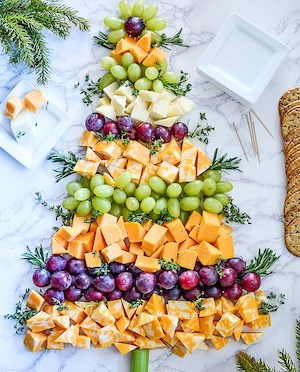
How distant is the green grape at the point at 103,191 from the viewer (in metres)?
1.94

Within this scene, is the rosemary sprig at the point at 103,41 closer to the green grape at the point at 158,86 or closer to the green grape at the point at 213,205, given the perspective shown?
the green grape at the point at 158,86

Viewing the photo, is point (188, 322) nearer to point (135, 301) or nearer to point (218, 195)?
point (135, 301)

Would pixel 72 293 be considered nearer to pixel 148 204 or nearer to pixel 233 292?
pixel 148 204

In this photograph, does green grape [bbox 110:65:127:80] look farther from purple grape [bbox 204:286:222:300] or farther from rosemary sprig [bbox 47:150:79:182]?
purple grape [bbox 204:286:222:300]

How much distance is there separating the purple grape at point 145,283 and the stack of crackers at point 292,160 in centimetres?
42

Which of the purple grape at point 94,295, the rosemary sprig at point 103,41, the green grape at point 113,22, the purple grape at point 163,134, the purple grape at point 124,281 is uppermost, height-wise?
the green grape at point 113,22

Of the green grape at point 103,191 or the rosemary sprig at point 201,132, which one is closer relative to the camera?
the green grape at point 103,191

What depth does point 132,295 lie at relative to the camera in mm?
1970

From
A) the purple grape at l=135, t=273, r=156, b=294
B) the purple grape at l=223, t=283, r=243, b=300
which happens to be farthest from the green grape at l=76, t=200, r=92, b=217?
the purple grape at l=223, t=283, r=243, b=300

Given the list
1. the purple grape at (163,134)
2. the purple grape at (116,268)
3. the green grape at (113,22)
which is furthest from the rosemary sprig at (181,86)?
the purple grape at (116,268)

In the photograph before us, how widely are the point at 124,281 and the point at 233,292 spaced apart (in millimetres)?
313

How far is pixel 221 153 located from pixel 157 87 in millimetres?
275

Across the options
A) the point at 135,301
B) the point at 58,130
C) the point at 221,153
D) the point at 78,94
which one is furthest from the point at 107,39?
the point at 135,301

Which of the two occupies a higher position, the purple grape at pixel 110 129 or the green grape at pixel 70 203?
the purple grape at pixel 110 129
